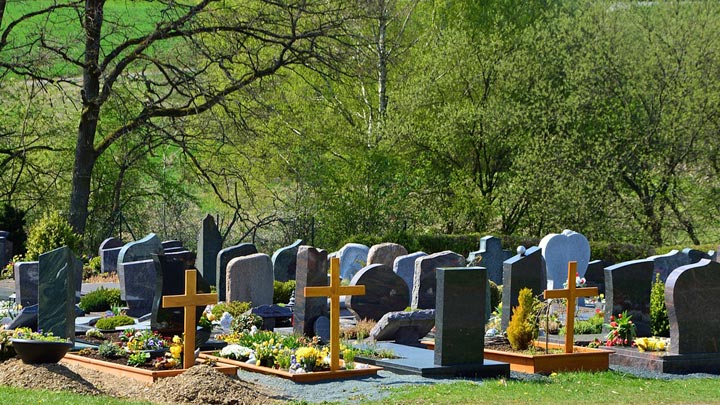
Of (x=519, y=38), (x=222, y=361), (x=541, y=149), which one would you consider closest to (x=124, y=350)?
(x=222, y=361)

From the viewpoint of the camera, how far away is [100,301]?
67.6ft

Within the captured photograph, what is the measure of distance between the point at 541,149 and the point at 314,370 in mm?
23660

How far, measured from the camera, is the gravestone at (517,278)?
1695 cm

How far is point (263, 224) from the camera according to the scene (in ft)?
116

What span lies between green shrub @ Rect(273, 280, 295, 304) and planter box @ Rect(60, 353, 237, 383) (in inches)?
296

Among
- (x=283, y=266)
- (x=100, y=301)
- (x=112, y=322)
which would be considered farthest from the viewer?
(x=283, y=266)

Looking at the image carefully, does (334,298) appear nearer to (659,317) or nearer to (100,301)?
(659,317)

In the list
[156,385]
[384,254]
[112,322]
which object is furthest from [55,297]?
[384,254]

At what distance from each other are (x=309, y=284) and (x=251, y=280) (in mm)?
3955

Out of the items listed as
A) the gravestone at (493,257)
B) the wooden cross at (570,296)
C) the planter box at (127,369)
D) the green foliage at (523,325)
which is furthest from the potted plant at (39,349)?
the gravestone at (493,257)

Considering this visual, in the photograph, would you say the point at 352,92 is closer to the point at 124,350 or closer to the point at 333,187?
the point at 333,187

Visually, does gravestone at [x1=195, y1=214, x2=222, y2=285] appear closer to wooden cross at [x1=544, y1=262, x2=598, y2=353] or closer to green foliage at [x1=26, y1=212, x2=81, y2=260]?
green foliage at [x1=26, y1=212, x2=81, y2=260]

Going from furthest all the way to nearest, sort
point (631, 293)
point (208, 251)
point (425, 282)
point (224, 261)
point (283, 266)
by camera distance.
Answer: point (208, 251) → point (283, 266) → point (224, 261) → point (425, 282) → point (631, 293)

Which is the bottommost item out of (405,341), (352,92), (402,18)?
(405,341)
